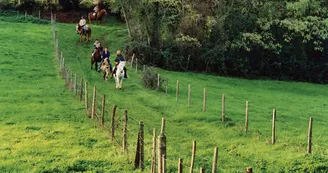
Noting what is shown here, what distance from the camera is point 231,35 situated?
42938mm

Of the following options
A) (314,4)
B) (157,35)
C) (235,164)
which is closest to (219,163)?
(235,164)

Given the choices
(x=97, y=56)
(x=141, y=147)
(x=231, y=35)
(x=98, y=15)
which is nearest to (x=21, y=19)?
(x=98, y=15)

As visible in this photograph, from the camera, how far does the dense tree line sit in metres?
40.8

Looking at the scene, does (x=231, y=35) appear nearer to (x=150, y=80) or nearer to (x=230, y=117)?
(x=150, y=80)

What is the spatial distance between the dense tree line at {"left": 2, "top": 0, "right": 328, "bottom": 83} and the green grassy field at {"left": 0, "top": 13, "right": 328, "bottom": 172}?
6254mm

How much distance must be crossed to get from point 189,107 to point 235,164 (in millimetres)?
7926

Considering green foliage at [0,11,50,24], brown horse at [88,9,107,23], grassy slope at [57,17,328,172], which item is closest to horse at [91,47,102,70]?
grassy slope at [57,17,328,172]

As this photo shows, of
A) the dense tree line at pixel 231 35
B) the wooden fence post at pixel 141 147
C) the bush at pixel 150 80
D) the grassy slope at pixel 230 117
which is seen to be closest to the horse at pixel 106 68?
the grassy slope at pixel 230 117

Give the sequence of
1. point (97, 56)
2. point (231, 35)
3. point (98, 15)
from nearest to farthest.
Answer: point (97, 56)
point (231, 35)
point (98, 15)

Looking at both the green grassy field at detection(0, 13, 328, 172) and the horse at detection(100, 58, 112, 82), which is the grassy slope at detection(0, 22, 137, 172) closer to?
the green grassy field at detection(0, 13, 328, 172)

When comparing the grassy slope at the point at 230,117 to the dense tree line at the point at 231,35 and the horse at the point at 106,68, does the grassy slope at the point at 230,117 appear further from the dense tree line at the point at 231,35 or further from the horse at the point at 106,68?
the dense tree line at the point at 231,35

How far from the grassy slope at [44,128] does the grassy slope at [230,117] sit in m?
1.99

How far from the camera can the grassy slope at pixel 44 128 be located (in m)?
16.0

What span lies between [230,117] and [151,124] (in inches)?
166
